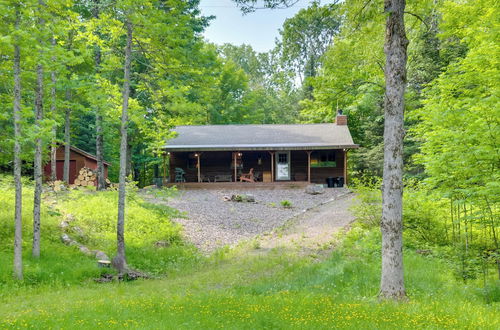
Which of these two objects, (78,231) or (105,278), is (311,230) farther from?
(78,231)

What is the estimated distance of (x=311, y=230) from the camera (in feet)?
45.1

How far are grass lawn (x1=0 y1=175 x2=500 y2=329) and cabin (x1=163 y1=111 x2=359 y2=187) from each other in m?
14.2

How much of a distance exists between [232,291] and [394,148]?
4.10 metres

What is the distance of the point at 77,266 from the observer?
9.22m

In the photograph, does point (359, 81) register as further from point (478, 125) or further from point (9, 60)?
point (9, 60)

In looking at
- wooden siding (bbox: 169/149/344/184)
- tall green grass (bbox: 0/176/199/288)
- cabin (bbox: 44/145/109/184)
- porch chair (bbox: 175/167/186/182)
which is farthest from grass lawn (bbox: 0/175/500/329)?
cabin (bbox: 44/145/109/184)

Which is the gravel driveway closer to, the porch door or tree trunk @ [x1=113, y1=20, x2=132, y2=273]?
tree trunk @ [x1=113, y1=20, x2=132, y2=273]

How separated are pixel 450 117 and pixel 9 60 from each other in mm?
10813

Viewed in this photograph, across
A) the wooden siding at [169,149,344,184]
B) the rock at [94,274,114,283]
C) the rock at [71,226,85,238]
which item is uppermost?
the wooden siding at [169,149,344,184]

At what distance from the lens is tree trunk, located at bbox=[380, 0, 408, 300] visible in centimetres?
623

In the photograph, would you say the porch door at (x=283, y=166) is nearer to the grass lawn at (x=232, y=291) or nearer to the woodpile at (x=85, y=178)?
the woodpile at (x=85, y=178)

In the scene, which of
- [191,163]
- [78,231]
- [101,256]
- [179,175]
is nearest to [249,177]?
[191,163]

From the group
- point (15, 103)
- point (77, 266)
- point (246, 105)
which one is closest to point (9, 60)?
point (15, 103)

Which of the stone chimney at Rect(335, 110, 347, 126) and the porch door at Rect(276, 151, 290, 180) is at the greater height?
the stone chimney at Rect(335, 110, 347, 126)
